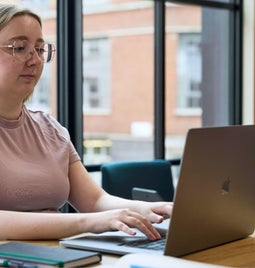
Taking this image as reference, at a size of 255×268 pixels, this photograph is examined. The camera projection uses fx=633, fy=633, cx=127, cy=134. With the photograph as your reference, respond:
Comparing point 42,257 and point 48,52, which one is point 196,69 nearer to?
point 48,52

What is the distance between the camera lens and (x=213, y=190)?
157 centimetres

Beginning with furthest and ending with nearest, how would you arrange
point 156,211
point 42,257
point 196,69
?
point 196,69 → point 156,211 → point 42,257

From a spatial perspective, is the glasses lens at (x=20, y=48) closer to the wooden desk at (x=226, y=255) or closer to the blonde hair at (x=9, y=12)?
the blonde hair at (x=9, y=12)

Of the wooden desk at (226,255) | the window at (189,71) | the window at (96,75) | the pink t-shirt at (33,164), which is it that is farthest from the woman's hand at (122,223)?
the window at (189,71)

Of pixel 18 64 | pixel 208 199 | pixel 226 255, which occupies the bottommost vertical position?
pixel 226 255

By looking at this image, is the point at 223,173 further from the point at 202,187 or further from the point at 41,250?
the point at 41,250

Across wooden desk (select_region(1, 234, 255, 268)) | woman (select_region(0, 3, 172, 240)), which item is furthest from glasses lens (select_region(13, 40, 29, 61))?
wooden desk (select_region(1, 234, 255, 268))

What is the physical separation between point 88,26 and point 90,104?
0.51 m

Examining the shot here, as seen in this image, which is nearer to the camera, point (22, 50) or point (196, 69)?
point (22, 50)

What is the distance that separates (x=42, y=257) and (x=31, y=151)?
0.73 meters

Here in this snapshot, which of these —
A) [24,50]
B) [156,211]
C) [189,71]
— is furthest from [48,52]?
[189,71]

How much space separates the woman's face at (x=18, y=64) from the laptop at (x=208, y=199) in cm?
61

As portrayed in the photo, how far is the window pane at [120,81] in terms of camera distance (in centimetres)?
420

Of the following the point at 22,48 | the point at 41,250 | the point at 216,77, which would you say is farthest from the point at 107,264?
the point at 216,77
